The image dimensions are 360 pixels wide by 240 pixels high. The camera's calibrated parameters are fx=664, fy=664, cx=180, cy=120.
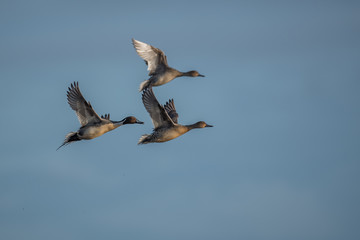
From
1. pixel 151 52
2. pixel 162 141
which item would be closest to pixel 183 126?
pixel 162 141

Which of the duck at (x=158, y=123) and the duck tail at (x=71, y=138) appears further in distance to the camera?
the duck tail at (x=71, y=138)

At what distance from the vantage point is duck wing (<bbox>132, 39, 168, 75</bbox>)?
31031 millimetres

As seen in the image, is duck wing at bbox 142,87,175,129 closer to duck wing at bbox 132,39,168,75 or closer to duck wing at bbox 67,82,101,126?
duck wing at bbox 67,82,101,126

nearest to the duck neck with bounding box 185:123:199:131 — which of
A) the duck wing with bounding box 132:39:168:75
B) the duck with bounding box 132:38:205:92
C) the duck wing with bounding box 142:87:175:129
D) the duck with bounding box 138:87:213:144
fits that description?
the duck with bounding box 138:87:213:144

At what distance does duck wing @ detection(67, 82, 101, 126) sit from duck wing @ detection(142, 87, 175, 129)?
2.17 meters

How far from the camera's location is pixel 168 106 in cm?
3117

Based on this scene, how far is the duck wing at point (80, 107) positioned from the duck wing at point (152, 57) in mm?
4945

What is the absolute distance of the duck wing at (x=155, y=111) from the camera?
26219mm

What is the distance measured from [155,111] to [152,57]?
5465 millimetres

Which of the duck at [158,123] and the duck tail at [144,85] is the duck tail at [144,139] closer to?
the duck at [158,123]

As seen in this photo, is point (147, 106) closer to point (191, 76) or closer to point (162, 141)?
point (162, 141)

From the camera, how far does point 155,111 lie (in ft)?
86.6

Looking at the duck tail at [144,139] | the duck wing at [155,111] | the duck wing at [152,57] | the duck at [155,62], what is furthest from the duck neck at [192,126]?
the duck wing at [152,57]

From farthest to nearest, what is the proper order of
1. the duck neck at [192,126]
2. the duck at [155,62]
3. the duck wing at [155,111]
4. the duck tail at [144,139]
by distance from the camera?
1. the duck at [155,62]
2. the duck neck at [192,126]
3. the duck tail at [144,139]
4. the duck wing at [155,111]
